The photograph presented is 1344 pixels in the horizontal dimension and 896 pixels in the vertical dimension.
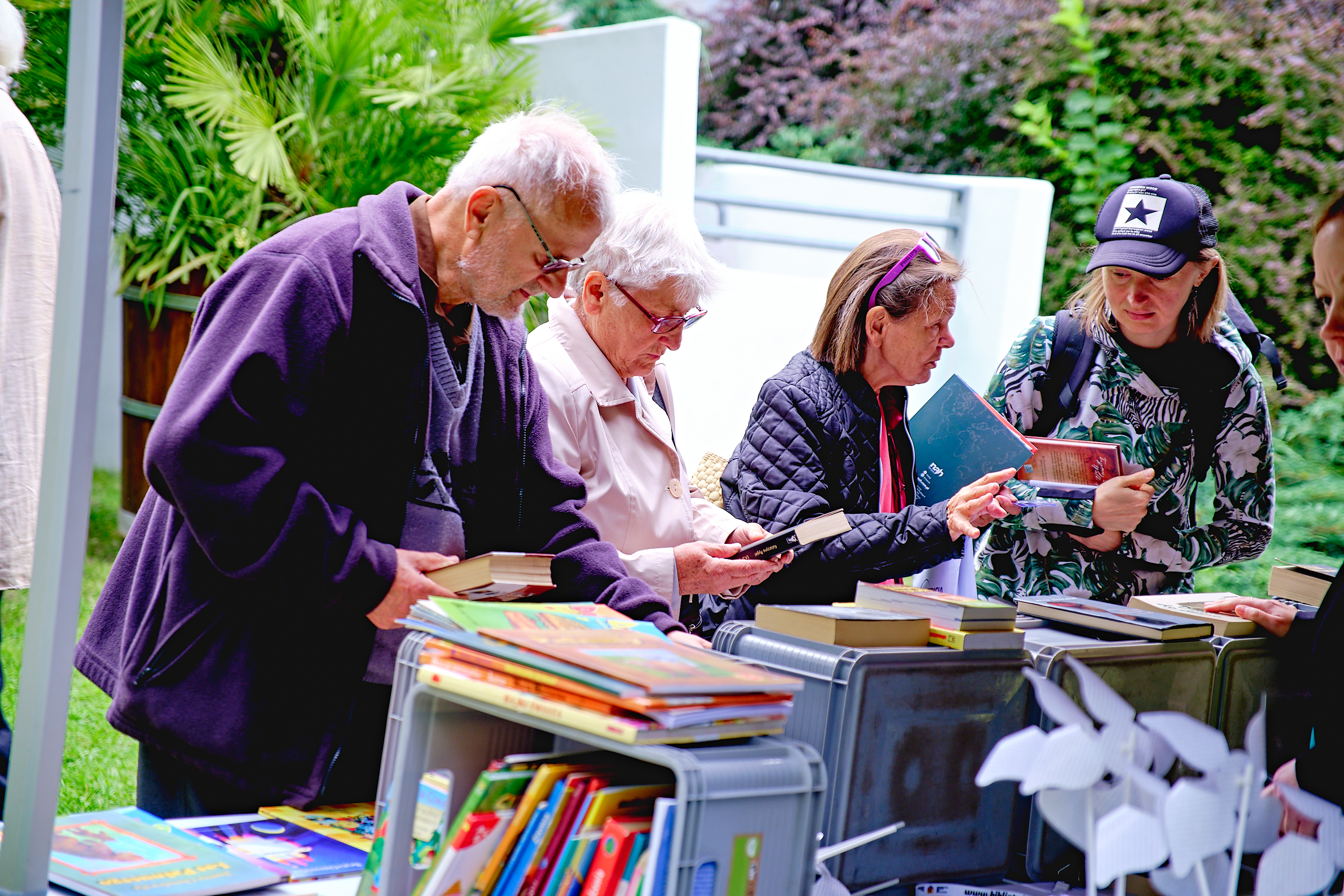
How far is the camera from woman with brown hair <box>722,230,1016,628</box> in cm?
271

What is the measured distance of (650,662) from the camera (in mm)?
1338

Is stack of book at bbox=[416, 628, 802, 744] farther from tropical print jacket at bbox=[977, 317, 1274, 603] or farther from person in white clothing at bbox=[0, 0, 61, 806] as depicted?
tropical print jacket at bbox=[977, 317, 1274, 603]

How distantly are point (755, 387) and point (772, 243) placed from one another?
1.29m

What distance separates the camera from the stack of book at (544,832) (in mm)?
1272

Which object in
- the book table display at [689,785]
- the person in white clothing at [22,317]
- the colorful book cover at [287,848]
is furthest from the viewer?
the person in white clothing at [22,317]

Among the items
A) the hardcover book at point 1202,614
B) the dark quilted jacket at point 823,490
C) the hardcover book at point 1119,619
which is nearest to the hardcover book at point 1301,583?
the hardcover book at point 1202,614

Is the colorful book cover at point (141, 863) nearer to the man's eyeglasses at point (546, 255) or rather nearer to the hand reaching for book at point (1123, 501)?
the man's eyeglasses at point (546, 255)

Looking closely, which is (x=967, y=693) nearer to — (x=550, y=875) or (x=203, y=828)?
(x=550, y=875)

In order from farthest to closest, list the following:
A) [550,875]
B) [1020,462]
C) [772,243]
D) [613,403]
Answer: [772,243]
[1020,462]
[613,403]
[550,875]

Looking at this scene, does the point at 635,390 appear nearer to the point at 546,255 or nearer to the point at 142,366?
the point at 546,255

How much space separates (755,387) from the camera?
6.52m

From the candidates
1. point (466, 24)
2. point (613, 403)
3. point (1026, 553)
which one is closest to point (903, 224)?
point (466, 24)

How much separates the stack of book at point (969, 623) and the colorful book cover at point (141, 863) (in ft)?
3.14

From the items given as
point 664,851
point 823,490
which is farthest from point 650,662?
point 823,490
